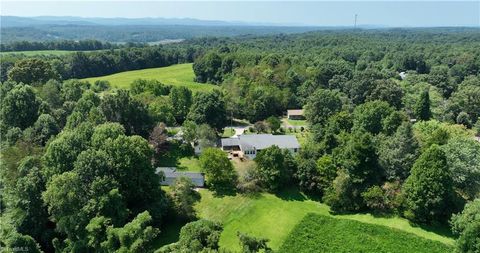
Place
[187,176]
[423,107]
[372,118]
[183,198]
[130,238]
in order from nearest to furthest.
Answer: [130,238] → [183,198] → [187,176] → [372,118] → [423,107]

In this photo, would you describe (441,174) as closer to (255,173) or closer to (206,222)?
(255,173)

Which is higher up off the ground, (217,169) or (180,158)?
(217,169)

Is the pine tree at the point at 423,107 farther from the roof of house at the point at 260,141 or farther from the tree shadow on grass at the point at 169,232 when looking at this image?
the tree shadow on grass at the point at 169,232

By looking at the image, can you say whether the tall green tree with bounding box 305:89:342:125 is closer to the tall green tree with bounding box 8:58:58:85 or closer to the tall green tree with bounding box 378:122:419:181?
the tall green tree with bounding box 378:122:419:181

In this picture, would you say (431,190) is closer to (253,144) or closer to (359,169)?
(359,169)

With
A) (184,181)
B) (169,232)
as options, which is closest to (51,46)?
(184,181)

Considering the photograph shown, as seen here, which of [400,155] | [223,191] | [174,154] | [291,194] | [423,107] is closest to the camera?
[400,155]
